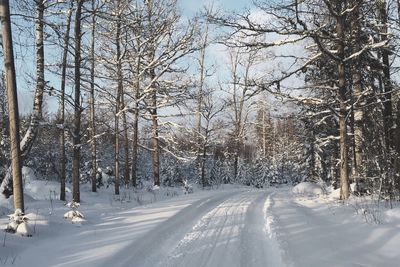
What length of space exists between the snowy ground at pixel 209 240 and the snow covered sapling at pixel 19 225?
21 centimetres

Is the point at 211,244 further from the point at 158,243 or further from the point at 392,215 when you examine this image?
the point at 392,215

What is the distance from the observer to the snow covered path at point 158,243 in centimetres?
609

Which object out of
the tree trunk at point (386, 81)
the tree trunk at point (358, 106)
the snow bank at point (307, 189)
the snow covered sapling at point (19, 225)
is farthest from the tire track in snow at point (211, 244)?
the snow bank at point (307, 189)

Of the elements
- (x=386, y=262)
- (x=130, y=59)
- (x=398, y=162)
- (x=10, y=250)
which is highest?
(x=130, y=59)

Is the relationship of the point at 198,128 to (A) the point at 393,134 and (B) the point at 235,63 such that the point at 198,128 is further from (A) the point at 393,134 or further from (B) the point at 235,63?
(A) the point at 393,134

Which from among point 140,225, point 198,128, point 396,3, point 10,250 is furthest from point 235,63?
point 10,250

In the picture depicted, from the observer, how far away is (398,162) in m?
12.1

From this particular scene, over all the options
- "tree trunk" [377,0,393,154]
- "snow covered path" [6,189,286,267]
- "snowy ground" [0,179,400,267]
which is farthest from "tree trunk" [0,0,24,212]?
"tree trunk" [377,0,393,154]

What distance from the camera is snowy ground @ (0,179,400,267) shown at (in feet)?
20.2

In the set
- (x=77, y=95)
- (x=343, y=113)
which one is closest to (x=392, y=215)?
(x=343, y=113)

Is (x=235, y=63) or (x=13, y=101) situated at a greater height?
(x=235, y=63)

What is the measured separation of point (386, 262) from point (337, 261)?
0.78 m

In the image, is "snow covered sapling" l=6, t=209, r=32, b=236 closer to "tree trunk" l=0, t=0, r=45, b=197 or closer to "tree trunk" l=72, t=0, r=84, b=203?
"tree trunk" l=0, t=0, r=45, b=197

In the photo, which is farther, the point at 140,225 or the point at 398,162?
Result: the point at 398,162
